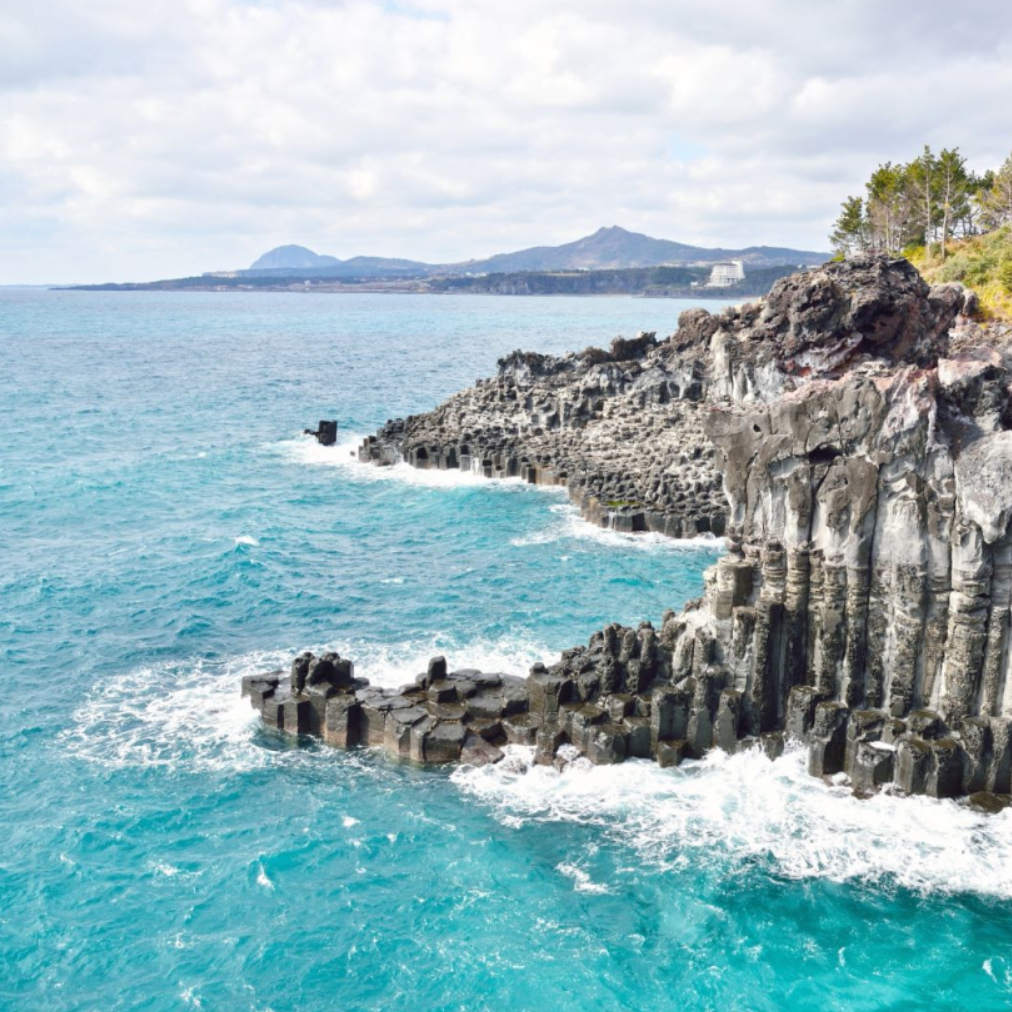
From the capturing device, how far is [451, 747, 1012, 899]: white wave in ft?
80.0

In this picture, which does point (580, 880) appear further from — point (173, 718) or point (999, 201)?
point (999, 201)

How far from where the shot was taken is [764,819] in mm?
26312

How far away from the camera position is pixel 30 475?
7075cm

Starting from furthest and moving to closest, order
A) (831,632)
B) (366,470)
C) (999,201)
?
(999,201) < (366,470) < (831,632)

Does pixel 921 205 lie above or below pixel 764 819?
above

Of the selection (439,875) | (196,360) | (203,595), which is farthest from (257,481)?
(196,360)

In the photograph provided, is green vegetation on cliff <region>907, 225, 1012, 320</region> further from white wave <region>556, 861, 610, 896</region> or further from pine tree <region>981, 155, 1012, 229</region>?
white wave <region>556, 861, 610, 896</region>

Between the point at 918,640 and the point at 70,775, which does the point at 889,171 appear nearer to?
the point at 918,640

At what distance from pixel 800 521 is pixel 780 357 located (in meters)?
32.1

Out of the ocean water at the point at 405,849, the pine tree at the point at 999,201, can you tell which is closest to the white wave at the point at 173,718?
the ocean water at the point at 405,849

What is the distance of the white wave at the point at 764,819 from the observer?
24375 millimetres

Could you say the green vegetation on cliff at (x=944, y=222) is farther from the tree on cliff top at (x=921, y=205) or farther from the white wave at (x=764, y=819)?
the white wave at (x=764, y=819)

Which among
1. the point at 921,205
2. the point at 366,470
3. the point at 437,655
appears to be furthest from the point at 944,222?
the point at 437,655

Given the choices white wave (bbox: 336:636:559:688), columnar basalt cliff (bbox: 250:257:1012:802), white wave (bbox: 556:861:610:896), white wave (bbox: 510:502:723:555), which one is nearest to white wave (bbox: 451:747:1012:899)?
columnar basalt cliff (bbox: 250:257:1012:802)
